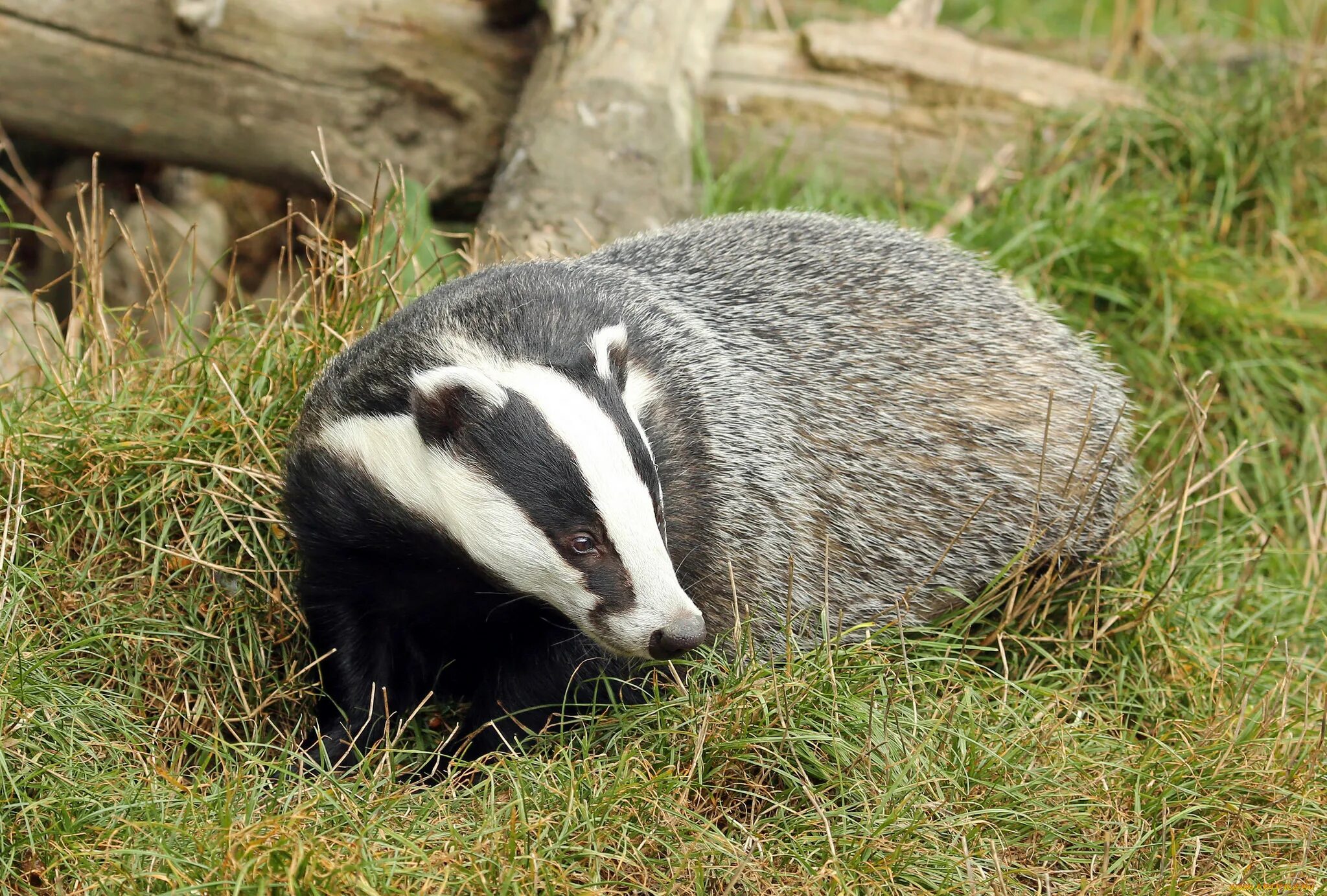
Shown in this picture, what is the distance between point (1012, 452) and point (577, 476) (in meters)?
1.98

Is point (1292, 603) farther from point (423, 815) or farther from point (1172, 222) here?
point (423, 815)

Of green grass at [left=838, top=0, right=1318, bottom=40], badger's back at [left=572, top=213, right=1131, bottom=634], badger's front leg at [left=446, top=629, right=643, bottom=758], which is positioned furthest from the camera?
green grass at [left=838, top=0, right=1318, bottom=40]

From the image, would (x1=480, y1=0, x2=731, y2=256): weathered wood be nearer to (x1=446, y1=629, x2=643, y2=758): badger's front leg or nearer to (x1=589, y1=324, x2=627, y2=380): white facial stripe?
(x1=589, y1=324, x2=627, y2=380): white facial stripe

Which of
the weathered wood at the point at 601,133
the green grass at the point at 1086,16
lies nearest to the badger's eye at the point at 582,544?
the weathered wood at the point at 601,133

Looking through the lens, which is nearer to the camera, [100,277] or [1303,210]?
[100,277]

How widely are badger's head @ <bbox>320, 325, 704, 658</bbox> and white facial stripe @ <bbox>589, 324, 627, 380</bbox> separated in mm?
11

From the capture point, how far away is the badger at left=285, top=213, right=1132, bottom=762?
329 centimetres

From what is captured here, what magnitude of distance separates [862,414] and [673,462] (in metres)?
0.91

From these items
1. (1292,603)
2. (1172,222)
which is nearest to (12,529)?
(1292,603)

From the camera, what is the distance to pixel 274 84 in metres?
6.30

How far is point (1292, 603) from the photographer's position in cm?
514

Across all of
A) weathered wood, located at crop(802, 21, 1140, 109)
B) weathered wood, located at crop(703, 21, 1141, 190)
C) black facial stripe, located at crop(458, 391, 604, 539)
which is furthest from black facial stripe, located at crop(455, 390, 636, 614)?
weathered wood, located at crop(802, 21, 1140, 109)

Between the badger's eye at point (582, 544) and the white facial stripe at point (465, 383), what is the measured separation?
0.38 metres

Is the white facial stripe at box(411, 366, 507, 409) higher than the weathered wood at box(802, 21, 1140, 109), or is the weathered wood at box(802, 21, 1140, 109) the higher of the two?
the weathered wood at box(802, 21, 1140, 109)
